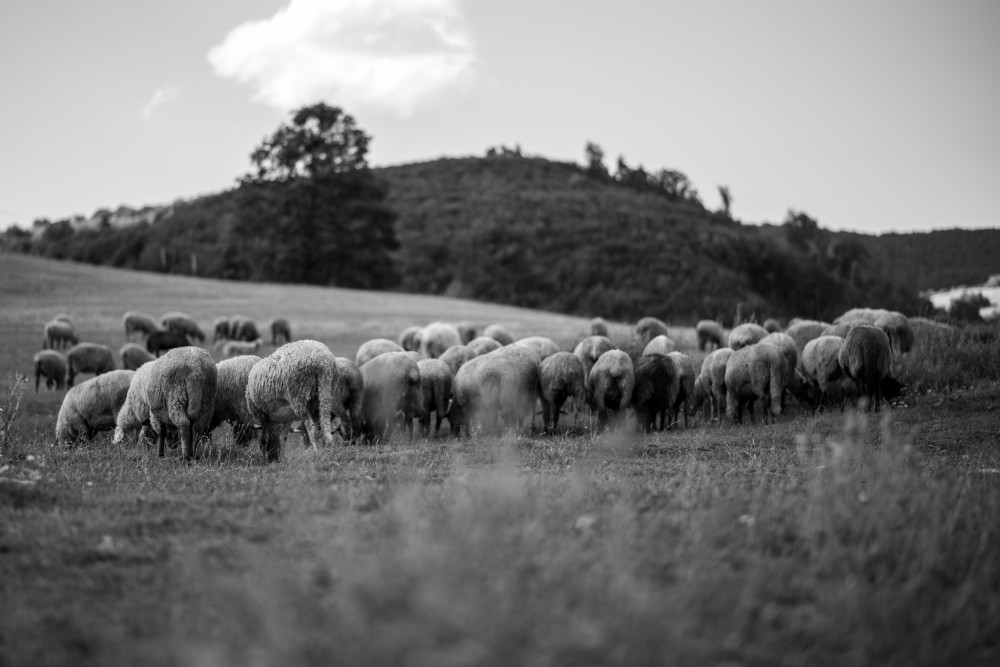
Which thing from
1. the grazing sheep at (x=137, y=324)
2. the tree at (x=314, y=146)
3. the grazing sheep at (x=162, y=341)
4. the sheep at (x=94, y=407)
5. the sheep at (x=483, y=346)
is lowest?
the sheep at (x=94, y=407)

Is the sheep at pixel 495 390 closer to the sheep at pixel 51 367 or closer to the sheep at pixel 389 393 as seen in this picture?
the sheep at pixel 389 393

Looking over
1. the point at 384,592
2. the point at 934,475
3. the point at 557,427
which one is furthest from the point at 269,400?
the point at 934,475

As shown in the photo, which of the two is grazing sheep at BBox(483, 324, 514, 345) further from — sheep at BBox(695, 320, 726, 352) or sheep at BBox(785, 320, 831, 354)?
sheep at BBox(785, 320, 831, 354)

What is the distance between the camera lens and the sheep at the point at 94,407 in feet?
42.2

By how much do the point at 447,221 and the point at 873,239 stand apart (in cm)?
4654

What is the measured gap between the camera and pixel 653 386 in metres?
13.8

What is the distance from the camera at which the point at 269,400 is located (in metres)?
10.7

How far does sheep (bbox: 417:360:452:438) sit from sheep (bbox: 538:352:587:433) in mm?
1749

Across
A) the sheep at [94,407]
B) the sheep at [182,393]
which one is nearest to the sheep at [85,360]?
the sheep at [94,407]

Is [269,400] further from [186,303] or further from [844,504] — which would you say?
[186,303]

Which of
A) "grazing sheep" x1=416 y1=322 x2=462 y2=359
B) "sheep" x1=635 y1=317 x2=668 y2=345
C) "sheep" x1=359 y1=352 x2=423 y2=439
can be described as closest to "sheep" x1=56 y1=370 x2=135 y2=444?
"sheep" x1=359 y1=352 x2=423 y2=439

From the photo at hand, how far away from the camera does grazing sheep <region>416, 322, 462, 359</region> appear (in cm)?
2262

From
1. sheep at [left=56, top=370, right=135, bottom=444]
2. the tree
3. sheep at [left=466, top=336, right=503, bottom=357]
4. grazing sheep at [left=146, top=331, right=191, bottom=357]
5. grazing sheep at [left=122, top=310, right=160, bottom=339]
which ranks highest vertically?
the tree

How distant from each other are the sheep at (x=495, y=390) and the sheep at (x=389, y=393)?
31.1 inches
